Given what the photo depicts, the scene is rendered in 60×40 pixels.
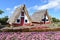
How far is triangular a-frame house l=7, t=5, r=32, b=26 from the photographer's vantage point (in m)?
50.2

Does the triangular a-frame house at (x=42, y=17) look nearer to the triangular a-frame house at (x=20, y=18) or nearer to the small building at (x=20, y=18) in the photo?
the small building at (x=20, y=18)

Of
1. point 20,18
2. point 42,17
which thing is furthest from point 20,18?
point 42,17

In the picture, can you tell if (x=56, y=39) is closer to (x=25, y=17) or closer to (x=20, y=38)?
(x=20, y=38)

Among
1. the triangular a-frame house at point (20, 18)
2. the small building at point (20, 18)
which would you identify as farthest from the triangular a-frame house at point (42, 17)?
the triangular a-frame house at point (20, 18)

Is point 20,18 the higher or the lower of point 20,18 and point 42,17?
the lower

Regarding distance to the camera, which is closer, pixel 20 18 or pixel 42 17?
pixel 20 18

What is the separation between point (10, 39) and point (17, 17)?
42.6 meters

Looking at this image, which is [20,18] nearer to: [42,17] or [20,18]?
[20,18]

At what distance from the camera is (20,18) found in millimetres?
52344

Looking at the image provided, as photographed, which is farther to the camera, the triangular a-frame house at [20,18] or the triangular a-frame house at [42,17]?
the triangular a-frame house at [42,17]

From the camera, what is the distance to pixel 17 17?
167 ft

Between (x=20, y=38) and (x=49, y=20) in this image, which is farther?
(x=49, y=20)

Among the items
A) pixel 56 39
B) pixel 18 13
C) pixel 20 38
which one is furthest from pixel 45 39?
pixel 18 13

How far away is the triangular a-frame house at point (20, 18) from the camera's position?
5018 cm
